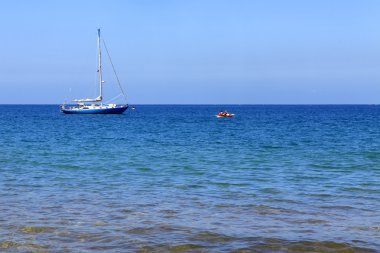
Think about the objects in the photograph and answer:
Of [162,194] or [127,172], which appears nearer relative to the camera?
[162,194]

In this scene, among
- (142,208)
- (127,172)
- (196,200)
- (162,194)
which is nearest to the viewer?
(142,208)

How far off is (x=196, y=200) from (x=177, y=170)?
8354mm

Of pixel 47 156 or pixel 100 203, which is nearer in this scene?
pixel 100 203

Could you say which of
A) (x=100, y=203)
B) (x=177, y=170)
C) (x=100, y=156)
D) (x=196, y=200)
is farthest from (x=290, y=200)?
(x=100, y=156)

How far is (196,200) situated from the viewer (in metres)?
17.0

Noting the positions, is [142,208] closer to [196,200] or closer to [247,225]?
[196,200]

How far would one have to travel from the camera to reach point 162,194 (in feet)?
59.5

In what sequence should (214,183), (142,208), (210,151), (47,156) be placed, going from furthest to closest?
(210,151) → (47,156) → (214,183) → (142,208)

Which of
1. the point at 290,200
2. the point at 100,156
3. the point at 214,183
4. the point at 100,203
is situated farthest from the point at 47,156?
the point at 290,200

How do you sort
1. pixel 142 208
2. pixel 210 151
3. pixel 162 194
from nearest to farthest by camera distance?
pixel 142 208 < pixel 162 194 < pixel 210 151

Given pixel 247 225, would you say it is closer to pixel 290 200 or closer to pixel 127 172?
pixel 290 200

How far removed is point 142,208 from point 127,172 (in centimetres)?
908

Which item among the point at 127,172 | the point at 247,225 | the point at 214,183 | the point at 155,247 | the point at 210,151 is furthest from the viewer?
the point at 210,151

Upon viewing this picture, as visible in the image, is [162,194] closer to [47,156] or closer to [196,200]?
[196,200]
